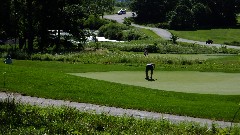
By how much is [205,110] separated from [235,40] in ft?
275

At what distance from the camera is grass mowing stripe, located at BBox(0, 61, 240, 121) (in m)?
22.0

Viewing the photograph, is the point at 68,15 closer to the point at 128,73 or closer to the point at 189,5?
the point at 128,73

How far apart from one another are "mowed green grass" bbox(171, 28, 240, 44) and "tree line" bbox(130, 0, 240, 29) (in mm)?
6830

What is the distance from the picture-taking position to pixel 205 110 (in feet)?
71.6

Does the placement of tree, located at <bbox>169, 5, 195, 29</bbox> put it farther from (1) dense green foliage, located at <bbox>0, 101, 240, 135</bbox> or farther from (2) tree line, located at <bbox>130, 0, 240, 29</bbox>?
(1) dense green foliage, located at <bbox>0, 101, 240, 135</bbox>

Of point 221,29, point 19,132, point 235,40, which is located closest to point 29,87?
Result: point 19,132

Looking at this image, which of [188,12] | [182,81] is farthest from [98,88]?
[188,12]

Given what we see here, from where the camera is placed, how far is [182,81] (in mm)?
32250

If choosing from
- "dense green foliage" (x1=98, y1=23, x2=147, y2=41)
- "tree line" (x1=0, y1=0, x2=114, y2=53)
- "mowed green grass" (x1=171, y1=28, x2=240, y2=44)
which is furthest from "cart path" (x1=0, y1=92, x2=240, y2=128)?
"mowed green grass" (x1=171, y1=28, x2=240, y2=44)

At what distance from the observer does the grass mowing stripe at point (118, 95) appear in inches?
867

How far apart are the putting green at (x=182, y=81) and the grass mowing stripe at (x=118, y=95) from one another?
2.16m

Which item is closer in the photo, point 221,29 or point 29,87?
point 29,87

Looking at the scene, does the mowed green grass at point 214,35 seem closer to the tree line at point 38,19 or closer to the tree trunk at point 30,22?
the tree line at point 38,19

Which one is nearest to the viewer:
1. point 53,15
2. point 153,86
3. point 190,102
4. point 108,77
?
point 190,102
